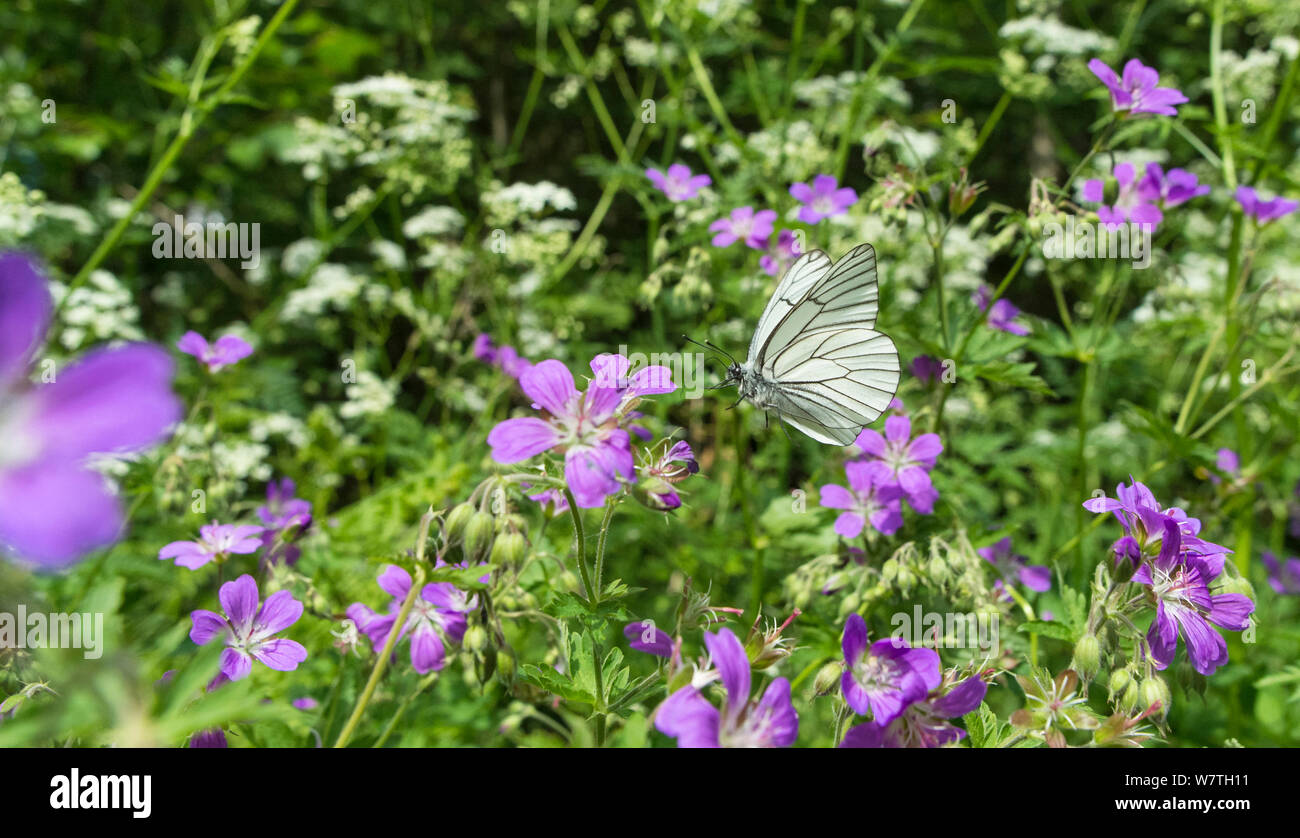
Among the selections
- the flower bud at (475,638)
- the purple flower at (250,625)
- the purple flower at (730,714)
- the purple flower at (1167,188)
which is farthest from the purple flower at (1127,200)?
the purple flower at (250,625)

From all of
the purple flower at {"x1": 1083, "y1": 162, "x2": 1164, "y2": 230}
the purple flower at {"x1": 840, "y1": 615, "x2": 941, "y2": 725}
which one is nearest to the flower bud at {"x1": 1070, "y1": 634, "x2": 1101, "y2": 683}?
the purple flower at {"x1": 840, "y1": 615, "x2": 941, "y2": 725}

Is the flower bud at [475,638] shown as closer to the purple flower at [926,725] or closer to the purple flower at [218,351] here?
the purple flower at [926,725]

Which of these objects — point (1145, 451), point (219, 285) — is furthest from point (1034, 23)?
point (219, 285)

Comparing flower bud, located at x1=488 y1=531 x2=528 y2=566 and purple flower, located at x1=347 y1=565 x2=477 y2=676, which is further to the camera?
purple flower, located at x1=347 y1=565 x2=477 y2=676

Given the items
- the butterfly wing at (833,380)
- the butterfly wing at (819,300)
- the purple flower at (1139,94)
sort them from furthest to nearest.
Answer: the purple flower at (1139,94)
the butterfly wing at (833,380)
the butterfly wing at (819,300)

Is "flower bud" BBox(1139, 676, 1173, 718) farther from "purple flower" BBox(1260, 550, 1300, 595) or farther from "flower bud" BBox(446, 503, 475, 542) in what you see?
"purple flower" BBox(1260, 550, 1300, 595)
